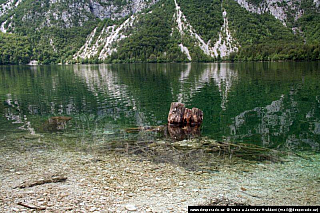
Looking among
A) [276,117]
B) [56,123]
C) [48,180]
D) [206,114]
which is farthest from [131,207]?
[276,117]

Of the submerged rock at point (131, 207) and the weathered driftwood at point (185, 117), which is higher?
the weathered driftwood at point (185, 117)

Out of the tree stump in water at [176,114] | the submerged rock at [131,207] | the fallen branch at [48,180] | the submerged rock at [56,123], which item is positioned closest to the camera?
the submerged rock at [131,207]

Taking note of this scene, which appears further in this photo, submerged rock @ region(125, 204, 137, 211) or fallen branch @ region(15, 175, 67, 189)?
fallen branch @ region(15, 175, 67, 189)

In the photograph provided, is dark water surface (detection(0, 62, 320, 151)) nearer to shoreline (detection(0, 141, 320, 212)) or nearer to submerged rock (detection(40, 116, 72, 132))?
submerged rock (detection(40, 116, 72, 132))

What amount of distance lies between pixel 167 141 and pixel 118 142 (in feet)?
10.3

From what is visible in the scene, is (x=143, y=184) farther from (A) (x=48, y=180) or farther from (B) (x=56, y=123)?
(B) (x=56, y=123)

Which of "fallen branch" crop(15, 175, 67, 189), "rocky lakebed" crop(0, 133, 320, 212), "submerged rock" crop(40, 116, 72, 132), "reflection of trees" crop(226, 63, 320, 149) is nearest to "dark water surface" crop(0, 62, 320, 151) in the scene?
"reflection of trees" crop(226, 63, 320, 149)

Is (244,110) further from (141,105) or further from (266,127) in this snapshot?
(141,105)

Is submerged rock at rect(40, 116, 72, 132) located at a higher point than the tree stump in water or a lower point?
lower

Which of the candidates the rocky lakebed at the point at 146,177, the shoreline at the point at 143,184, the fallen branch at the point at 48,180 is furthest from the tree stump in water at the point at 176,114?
the fallen branch at the point at 48,180

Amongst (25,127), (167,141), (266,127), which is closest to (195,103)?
(266,127)

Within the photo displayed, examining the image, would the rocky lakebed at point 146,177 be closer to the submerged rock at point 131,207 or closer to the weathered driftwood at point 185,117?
the submerged rock at point 131,207

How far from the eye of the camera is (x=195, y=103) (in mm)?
32906

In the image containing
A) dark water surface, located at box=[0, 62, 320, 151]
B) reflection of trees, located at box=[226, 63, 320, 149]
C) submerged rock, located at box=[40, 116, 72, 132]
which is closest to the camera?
reflection of trees, located at box=[226, 63, 320, 149]
